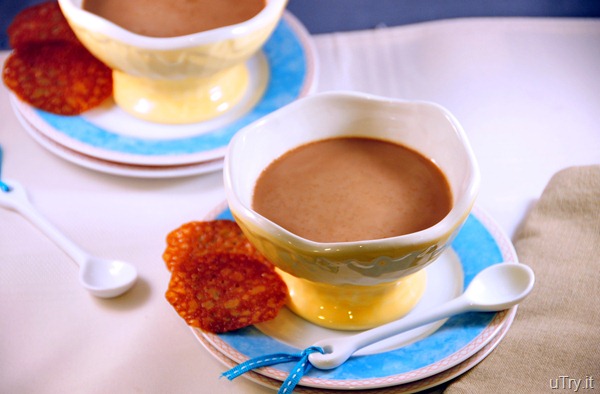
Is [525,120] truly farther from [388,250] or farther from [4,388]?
[4,388]

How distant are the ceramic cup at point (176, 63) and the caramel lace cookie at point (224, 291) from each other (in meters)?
0.29

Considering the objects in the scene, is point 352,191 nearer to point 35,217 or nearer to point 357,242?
point 357,242

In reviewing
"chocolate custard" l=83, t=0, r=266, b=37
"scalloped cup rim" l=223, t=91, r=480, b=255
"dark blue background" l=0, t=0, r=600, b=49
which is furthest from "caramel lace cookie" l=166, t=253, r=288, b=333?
"dark blue background" l=0, t=0, r=600, b=49

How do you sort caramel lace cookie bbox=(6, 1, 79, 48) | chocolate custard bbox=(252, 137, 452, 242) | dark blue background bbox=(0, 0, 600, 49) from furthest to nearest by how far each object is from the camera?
dark blue background bbox=(0, 0, 600, 49) → caramel lace cookie bbox=(6, 1, 79, 48) → chocolate custard bbox=(252, 137, 452, 242)

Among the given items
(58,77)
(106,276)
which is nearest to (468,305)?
(106,276)

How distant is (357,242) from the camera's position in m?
0.71

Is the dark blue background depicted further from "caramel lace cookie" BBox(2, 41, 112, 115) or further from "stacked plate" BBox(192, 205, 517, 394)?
"stacked plate" BBox(192, 205, 517, 394)

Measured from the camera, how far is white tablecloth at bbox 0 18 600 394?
84cm

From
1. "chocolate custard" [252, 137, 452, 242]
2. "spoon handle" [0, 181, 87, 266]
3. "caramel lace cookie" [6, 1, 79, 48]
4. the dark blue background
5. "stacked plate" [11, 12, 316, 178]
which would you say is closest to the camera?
"chocolate custard" [252, 137, 452, 242]

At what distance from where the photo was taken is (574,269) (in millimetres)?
875

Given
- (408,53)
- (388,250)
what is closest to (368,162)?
(388,250)

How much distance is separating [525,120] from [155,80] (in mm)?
546

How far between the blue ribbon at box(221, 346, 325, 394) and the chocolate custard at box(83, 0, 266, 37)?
1.68 feet

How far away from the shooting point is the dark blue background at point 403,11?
54.2 inches
